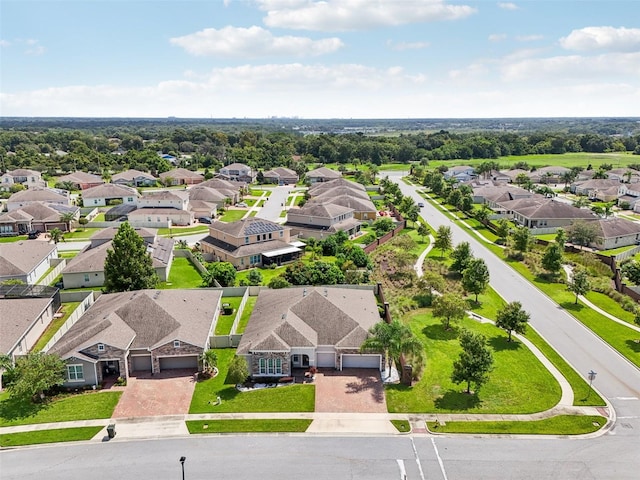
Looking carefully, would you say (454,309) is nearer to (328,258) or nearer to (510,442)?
(510,442)

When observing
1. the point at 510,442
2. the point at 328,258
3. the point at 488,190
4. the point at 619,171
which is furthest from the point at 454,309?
the point at 619,171

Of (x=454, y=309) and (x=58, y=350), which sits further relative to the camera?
(x=454, y=309)

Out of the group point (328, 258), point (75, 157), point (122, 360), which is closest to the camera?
point (122, 360)

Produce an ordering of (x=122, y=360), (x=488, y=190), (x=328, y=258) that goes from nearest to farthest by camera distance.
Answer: (x=122, y=360), (x=328, y=258), (x=488, y=190)

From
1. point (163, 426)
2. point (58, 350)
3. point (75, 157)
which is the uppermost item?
point (75, 157)

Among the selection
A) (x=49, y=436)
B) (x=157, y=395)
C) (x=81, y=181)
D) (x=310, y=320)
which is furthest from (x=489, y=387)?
(x=81, y=181)

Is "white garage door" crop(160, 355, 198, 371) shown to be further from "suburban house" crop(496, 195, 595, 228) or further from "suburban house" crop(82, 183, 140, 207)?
"suburban house" crop(82, 183, 140, 207)

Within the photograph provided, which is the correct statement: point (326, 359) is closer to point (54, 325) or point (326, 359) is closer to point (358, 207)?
point (54, 325)
